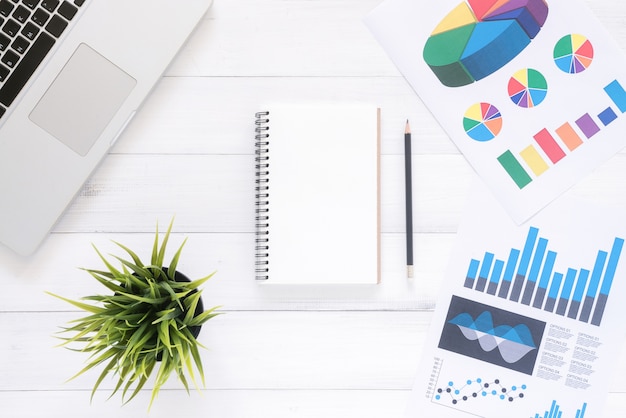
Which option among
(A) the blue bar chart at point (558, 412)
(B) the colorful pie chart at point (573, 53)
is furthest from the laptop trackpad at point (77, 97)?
(A) the blue bar chart at point (558, 412)

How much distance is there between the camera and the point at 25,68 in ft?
2.03

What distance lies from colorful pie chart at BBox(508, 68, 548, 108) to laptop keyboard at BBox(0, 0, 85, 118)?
518mm

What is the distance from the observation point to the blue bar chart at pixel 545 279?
2.25ft

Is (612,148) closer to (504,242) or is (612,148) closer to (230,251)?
(504,242)

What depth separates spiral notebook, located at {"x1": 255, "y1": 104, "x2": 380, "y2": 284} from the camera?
661 millimetres

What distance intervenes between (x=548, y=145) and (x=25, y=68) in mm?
622

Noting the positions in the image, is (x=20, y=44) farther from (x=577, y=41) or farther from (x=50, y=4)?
(x=577, y=41)

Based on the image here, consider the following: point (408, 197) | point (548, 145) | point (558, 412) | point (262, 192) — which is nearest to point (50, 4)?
point (262, 192)

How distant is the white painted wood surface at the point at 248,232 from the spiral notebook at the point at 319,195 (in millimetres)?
25

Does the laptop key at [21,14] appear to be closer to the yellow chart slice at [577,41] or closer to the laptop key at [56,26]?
the laptop key at [56,26]

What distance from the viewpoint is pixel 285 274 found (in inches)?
26.2

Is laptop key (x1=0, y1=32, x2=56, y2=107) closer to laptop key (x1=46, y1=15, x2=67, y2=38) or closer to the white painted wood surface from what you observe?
laptop key (x1=46, y1=15, x2=67, y2=38)

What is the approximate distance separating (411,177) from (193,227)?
10.9 inches

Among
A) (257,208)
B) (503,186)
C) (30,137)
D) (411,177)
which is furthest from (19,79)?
(503,186)
